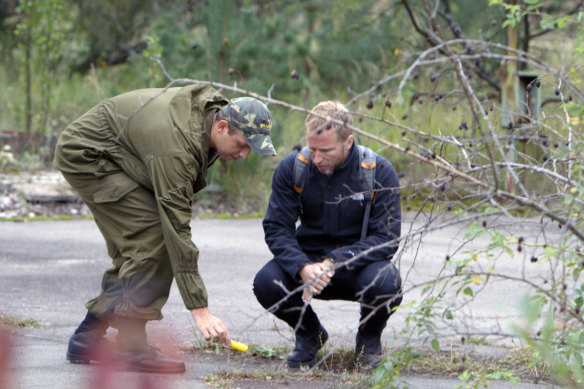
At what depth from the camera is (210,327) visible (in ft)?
13.2

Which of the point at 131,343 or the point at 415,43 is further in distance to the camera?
the point at 415,43

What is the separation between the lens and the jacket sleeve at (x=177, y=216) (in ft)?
13.4

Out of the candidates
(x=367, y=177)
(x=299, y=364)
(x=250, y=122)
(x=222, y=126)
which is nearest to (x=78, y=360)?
(x=299, y=364)

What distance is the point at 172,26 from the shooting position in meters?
14.3

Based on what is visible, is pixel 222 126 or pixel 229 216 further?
pixel 229 216

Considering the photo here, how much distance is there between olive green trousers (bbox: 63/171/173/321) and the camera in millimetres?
4375

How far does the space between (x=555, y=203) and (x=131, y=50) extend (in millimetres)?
12569

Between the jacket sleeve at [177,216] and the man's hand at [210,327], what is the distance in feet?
0.14

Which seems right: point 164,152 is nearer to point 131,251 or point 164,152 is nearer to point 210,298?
point 131,251

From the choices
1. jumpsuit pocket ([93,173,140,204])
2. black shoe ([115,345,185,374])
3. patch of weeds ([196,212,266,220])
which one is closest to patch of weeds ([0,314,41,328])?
black shoe ([115,345,185,374])

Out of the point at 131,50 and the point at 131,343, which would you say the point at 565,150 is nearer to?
the point at 131,343

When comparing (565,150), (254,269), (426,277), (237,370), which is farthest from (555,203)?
(254,269)

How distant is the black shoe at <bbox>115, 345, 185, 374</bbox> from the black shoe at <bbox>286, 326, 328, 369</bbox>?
600 millimetres

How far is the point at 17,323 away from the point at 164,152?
189cm
